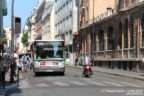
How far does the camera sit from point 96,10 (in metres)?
49.1

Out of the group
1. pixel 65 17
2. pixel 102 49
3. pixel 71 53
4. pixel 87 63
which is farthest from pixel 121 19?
pixel 65 17

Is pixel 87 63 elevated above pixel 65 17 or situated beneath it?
situated beneath

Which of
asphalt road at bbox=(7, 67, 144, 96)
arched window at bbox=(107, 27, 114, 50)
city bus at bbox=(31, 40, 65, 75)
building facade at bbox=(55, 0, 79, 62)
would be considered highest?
building facade at bbox=(55, 0, 79, 62)

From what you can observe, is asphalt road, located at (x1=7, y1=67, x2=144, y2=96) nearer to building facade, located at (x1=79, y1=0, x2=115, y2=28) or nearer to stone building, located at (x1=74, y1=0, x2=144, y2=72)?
stone building, located at (x1=74, y1=0, x2=144, y2=72)

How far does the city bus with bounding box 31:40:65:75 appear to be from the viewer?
21375 millimetres

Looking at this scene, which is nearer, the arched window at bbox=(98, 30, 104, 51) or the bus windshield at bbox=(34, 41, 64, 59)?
the bus windshield at bbox=(34, 41, 64, 59)

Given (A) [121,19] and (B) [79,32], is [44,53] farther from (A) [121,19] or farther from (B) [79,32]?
(B) [79,32]

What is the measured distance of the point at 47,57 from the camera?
21.5 meters

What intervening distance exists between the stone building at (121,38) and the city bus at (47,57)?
9.95 m

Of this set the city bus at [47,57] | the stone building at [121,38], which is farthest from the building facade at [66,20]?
the city bus at [47,57]

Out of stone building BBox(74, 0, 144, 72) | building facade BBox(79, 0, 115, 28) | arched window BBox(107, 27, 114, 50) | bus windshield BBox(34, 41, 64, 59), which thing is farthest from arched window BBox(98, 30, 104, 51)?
bus windshield BBox(34, 41, 64, 59)

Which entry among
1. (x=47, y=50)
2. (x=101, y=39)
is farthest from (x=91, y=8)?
(x=47, y=50)

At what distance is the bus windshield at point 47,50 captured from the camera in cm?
2152

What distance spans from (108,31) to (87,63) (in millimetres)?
17727
